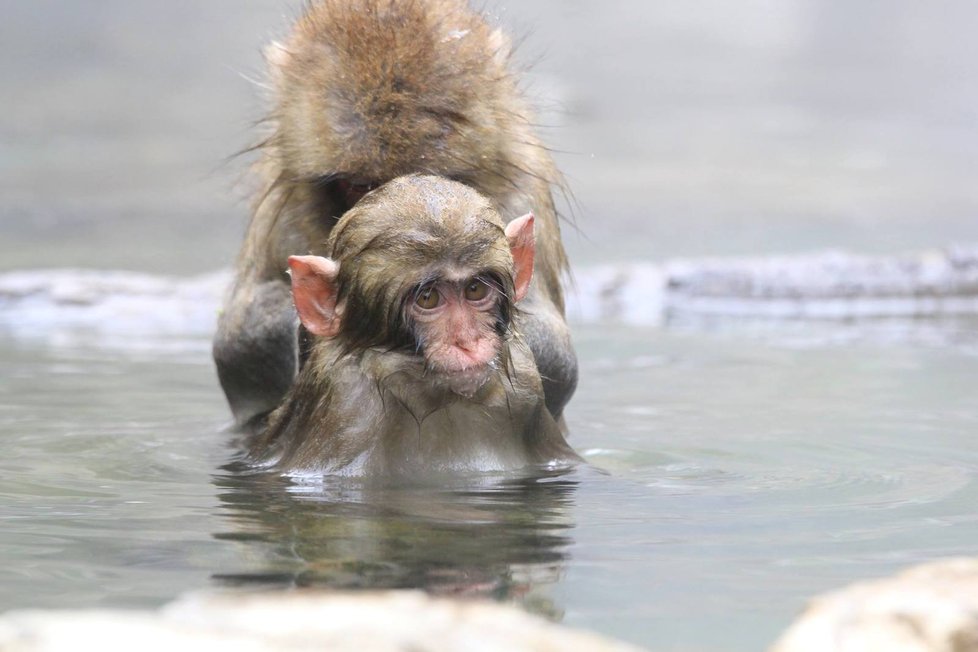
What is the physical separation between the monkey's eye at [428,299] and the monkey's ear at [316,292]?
377 mm

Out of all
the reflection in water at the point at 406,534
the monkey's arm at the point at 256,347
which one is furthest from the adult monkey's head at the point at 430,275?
the monkey's arm at the point at 256,347

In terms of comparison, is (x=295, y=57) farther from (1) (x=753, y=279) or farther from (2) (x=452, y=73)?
(1) (x=753, y=279)

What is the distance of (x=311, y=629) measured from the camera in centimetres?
254

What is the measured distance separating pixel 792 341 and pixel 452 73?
19.4ft

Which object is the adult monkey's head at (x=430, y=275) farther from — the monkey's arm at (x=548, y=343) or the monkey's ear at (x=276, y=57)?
the monkey's ear at (x=276, y=57)

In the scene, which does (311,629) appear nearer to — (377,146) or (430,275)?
(430,275)

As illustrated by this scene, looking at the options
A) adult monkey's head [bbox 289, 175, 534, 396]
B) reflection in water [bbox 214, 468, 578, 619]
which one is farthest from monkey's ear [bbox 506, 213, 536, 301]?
reflection in water [bbox 214, 468, 578, 619]

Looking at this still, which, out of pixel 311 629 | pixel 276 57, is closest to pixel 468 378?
pixel 276 57

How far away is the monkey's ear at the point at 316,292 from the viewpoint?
15.6ft

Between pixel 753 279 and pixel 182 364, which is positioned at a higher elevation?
pixel 753 279

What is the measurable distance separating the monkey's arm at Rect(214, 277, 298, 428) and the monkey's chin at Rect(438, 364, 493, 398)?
142 cm

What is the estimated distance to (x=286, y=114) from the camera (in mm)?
5516

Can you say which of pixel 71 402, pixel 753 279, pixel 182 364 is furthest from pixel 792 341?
pixel 71 402

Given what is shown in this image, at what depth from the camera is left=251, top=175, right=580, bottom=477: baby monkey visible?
14.9 ft
